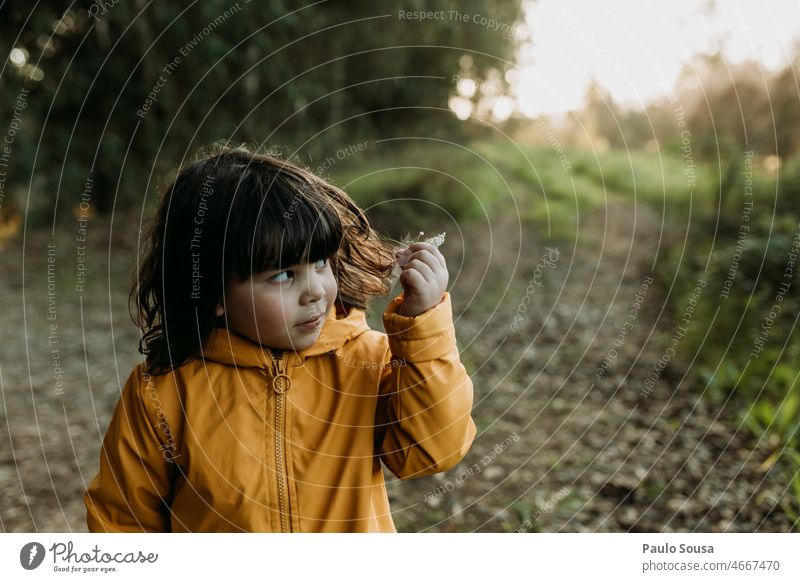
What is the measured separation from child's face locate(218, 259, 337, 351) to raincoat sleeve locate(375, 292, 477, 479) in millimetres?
134

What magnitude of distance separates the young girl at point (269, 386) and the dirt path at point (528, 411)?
1.28 metres

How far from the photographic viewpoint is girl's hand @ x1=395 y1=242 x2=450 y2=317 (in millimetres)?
1146

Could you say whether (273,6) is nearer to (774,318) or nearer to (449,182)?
(449,182)

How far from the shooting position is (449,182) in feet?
20.4

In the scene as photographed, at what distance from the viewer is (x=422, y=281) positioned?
3.75ft

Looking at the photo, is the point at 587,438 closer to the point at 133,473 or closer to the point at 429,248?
the point at 429,248

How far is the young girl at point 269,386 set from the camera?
1.19m

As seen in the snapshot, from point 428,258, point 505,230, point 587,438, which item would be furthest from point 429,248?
point 505,230

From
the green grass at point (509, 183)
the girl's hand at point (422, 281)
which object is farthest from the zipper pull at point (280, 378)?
the green grass at point (509, 183)

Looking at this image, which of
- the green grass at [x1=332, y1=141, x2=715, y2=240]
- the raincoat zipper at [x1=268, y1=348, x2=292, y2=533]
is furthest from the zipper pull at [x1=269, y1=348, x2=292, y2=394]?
the green grass at [x1=332, y1=141, x2=715, y2=240]

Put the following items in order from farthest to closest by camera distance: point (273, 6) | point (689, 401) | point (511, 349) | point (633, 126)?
point (633, 126)
point (273, 6)
point (511, 349)
point (689, 401)

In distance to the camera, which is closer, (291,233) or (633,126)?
(291,233)
